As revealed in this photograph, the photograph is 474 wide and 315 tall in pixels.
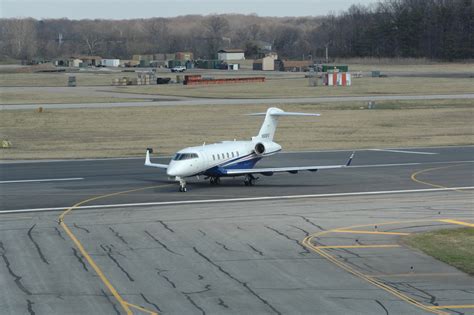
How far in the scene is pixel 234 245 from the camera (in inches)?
1277

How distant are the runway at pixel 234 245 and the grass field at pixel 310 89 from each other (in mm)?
63598

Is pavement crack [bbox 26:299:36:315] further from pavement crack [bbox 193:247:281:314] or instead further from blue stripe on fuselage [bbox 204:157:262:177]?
blue stripe on fuselage [bbox 204:157:262:177]

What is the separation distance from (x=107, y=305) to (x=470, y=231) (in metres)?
17.6

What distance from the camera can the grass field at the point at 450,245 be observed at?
98.3ft

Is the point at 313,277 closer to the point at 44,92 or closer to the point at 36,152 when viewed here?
the point at 36,152

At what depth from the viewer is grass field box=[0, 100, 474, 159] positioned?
68062 mm

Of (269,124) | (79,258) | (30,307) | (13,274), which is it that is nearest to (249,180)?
(269,124)

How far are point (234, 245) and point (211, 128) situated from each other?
154 feet

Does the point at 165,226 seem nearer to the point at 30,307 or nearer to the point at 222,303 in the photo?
the point at 222,303

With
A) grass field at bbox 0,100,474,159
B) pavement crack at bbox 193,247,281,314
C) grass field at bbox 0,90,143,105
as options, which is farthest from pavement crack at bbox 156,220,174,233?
grass field at bbox 0,90,143,105

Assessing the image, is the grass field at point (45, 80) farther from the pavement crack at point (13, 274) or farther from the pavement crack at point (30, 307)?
the pavement crack at point (30, 307)

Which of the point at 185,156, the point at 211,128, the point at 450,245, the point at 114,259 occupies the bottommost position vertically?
the point at 211,128

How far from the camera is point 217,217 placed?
126 ft

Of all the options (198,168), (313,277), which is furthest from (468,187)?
(313,277)
